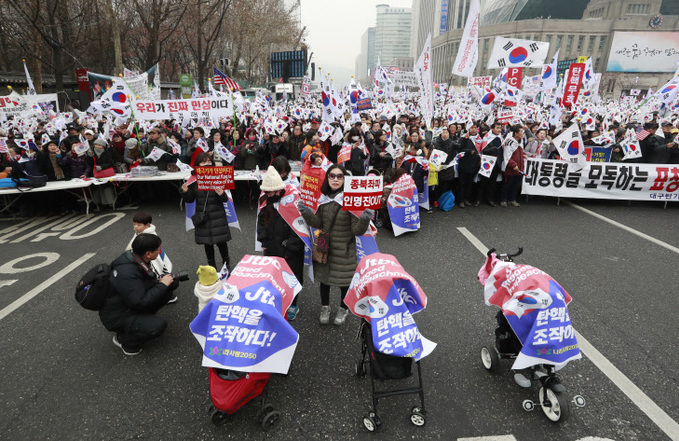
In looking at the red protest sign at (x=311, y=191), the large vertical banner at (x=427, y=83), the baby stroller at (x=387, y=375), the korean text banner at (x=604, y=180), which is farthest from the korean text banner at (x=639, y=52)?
the baby stroller at (x=387, y=375)

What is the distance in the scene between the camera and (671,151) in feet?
30.4

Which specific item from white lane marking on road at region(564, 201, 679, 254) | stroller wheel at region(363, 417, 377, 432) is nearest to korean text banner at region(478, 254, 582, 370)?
stroller wheel at region(363, 417, 377, 432)

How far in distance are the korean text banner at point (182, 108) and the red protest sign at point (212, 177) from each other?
458cm

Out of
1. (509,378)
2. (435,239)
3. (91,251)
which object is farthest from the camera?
(435,239)

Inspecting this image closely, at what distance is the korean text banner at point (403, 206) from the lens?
7164mm

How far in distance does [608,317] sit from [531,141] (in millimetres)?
5978

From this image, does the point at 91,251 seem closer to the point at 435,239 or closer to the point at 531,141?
the point at 435,239

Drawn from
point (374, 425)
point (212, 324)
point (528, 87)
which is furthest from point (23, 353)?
point (528, 87)

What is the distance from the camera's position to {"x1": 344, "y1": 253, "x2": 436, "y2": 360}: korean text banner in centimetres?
282

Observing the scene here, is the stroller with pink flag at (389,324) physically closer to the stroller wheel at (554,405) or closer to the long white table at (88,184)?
the stroller wheel at (554,405)

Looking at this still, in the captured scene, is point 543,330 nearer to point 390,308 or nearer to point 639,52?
point 390,308

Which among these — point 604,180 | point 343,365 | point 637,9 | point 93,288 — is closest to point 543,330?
point 343,365

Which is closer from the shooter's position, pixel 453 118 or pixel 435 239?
pixel 435 239

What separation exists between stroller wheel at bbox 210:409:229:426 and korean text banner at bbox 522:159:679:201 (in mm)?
8714
